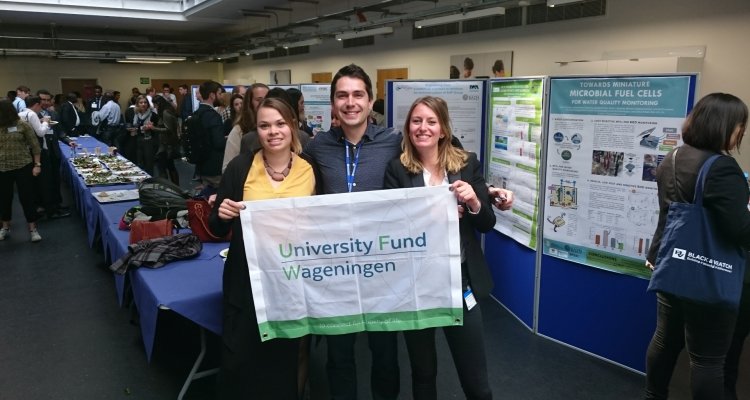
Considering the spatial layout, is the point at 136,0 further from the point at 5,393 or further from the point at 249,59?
the point at 5,393

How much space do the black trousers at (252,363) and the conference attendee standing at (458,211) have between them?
21.5 inches

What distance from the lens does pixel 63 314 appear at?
11.5 feet

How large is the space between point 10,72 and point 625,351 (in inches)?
769

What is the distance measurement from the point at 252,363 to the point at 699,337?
175 cm

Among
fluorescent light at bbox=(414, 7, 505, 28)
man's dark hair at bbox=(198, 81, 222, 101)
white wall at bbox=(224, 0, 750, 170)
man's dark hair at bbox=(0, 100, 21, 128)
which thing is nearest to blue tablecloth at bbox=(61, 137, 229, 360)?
man's dark hair at bbox=(198, 81, 222, 101)

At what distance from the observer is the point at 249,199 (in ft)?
5.95

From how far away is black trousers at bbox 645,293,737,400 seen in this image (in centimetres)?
184

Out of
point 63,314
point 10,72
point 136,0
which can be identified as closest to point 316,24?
point 136,0

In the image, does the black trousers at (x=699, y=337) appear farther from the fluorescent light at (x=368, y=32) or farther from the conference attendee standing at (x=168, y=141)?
the fluorescent light at (x=368, y=32)

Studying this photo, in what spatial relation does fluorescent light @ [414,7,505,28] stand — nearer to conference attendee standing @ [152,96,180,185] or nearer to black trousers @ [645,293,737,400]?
conference attendee standing @ [152,96,180,185]

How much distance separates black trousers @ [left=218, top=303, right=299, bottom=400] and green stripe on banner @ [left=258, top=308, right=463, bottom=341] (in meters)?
0.09

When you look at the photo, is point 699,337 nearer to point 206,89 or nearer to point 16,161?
point 206,89

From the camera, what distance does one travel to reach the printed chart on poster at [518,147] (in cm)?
297

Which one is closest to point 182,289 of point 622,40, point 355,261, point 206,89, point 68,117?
point 355,261
